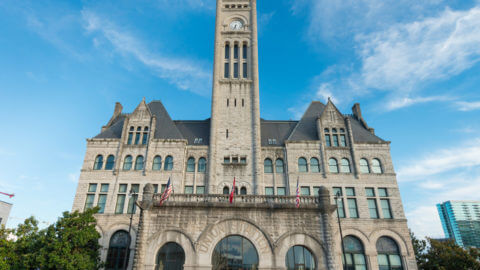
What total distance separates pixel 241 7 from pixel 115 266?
3648 cm

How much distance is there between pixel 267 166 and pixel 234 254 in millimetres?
12975

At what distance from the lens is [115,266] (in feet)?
83.0

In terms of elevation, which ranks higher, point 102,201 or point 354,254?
point 102,201

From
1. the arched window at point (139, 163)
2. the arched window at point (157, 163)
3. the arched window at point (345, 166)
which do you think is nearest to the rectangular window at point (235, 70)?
the arched window at point (157, 163)

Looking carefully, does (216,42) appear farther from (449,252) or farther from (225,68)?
(449,252)

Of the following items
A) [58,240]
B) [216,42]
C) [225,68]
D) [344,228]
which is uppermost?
[216,42]

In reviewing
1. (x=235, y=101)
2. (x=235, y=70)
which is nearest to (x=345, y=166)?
(x=235, y=101)

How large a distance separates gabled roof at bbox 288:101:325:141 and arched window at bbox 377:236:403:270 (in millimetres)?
12584

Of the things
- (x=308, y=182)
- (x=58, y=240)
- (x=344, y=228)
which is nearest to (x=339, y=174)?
(x=308, y=182)

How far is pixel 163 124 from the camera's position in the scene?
33.8 metres

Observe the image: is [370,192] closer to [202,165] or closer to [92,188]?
[202,165]

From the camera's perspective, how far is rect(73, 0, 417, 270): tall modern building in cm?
1934

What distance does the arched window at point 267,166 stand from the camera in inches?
1197

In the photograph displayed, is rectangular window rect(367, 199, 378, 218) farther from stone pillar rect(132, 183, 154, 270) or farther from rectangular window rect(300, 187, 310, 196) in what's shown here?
stone pillar rect(132, 183, 154, 270)
